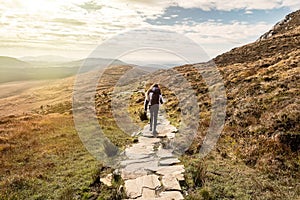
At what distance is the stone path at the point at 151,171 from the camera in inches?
310

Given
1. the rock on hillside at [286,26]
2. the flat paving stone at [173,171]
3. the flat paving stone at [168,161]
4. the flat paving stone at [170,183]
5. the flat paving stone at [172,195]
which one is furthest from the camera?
the rock on hillside at [286,26]

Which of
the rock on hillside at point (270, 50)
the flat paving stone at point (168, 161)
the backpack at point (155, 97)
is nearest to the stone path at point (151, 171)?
the flat paving stone at point (168, 161)

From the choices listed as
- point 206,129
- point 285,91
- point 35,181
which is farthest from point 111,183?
point 285,91

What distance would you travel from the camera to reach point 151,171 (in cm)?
A: 954

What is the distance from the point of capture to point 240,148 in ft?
36.4

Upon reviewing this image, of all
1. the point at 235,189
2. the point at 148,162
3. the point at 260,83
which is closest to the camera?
the point at 235,189

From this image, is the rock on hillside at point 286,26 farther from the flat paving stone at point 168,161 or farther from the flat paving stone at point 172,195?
the flat paving stone at point 172,195

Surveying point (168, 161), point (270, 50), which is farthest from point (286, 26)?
point (168, 161)

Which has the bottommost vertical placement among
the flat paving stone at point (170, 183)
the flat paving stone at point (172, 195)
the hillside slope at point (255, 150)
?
the flat paving stone at point (172, 195)

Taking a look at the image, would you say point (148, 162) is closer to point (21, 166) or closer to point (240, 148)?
point (240, 148)

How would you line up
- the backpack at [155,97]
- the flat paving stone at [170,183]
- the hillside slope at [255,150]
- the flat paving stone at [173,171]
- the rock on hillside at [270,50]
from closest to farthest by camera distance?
the hillside slope at [255,150]
the flat paving stone at [170,183]
the flat paving stone at [173,171]
the backpack at [155,97]
the rock on hillside at [270,50]

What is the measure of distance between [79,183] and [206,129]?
7.63m

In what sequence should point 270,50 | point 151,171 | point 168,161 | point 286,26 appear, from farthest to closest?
point 286,26 → point 270,50 → point 168,161 → point 151,171

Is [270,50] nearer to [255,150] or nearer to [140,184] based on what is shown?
[255,150]
